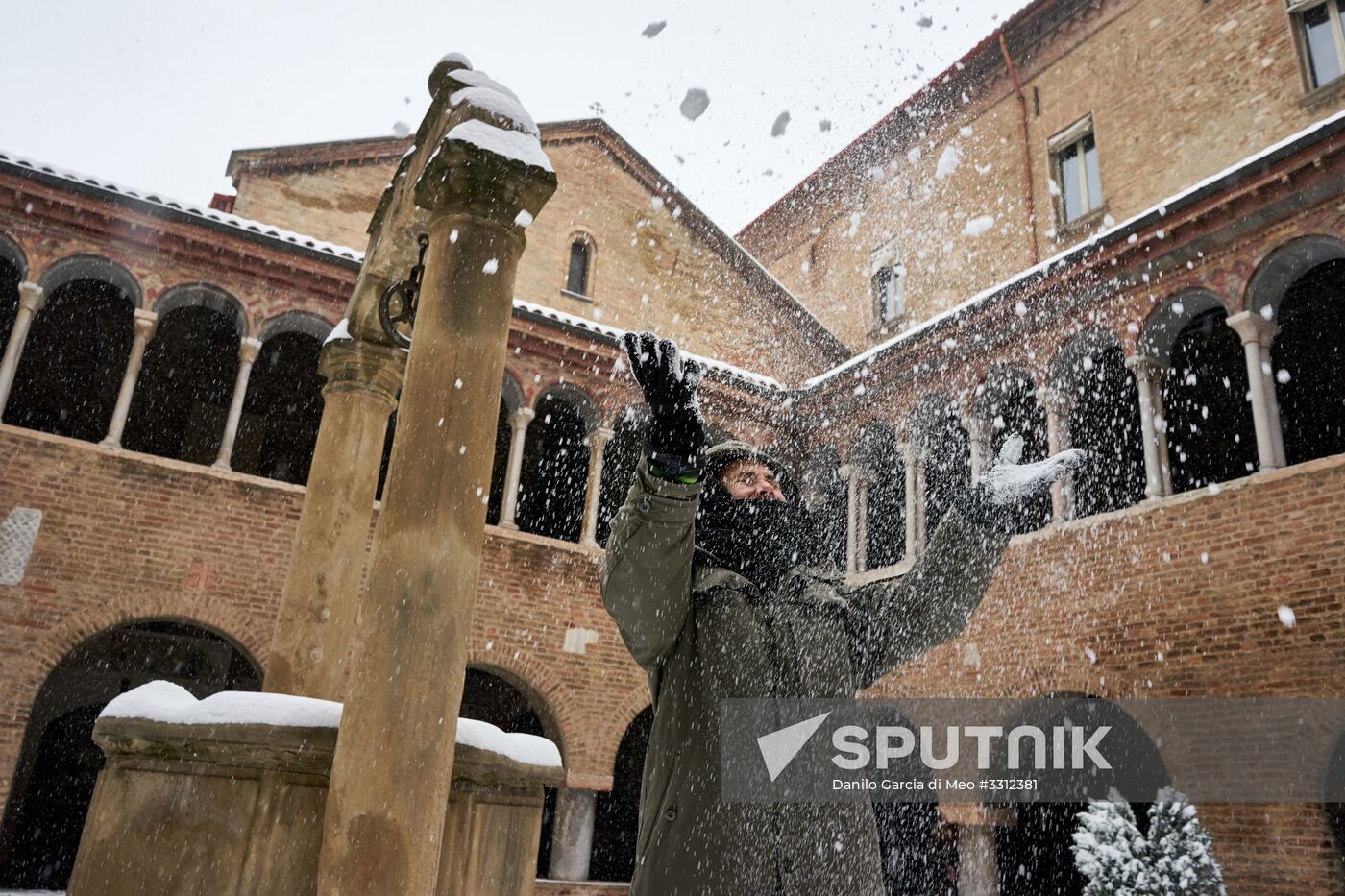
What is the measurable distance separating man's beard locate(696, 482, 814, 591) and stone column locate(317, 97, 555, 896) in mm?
1321

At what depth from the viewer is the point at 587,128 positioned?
1562 centimetres

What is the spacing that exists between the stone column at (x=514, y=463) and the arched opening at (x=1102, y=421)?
5.81 metres

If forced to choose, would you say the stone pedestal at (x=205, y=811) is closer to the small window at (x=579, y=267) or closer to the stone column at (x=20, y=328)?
the stone column at (x=20, y=328)

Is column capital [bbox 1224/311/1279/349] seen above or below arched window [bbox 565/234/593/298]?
below

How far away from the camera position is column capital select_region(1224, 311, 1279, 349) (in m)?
8.93

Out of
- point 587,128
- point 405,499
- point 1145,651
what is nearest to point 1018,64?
point 587,128

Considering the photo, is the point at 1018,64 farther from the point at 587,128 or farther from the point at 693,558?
the point at 693,558

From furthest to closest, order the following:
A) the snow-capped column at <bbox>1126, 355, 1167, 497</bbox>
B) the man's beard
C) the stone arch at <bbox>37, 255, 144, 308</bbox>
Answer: the stone arch at <bbox>37, 255, 144, 308</bbox> < the snow-capped column at <bbox>1126, 355, 1167, 497</bbox> < the man's beard

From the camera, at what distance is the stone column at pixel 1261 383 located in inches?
339

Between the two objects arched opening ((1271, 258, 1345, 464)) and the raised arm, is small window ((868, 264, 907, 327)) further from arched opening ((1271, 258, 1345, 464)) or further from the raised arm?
the raised arm

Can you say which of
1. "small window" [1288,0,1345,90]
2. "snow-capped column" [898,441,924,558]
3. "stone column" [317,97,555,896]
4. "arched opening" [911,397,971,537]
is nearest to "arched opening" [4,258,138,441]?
"snow-capped column" [898,441,924,558]

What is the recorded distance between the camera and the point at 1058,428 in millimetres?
10398

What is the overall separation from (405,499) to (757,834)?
1981 mm

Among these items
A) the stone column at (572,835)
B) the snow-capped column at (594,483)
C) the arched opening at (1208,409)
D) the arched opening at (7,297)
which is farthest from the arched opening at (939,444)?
the arched opening at (7,297)
